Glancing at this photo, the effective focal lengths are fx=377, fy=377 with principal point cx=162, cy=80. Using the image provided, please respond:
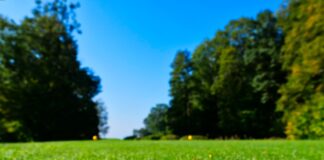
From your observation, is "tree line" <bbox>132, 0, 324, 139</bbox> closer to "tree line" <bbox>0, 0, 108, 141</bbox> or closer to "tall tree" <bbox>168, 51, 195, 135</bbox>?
"tall tree" <bbox>168, 51, 195, 135</bbox>

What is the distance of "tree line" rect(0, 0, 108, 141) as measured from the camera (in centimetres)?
3550

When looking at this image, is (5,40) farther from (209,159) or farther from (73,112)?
(209,159)

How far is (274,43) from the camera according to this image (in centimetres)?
3997

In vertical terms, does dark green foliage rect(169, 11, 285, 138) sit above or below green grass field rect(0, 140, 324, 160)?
above

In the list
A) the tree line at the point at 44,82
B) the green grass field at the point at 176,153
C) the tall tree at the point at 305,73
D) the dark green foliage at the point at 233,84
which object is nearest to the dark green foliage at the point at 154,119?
the dark green foliage at the point at 233,84

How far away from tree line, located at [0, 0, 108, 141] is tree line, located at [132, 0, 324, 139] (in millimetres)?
7576

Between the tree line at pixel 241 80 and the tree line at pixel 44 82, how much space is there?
24.9ft

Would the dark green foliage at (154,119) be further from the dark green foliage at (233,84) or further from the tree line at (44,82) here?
the tree line at (44,82)

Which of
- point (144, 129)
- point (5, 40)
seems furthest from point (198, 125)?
point (144, 129)

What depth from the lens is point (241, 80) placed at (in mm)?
42438

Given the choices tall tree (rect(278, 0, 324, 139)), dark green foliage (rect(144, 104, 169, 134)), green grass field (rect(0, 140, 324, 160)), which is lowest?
green grass field (rect(0, 140, 324, 160))

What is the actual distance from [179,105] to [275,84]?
12.2 metres

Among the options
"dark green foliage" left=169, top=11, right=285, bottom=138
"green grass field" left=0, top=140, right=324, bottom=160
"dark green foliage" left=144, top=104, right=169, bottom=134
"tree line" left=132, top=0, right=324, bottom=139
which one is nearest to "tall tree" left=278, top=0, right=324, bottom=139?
"tree line" left=132, top=0, right=324, bottom=139

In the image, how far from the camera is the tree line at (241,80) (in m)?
30.5
